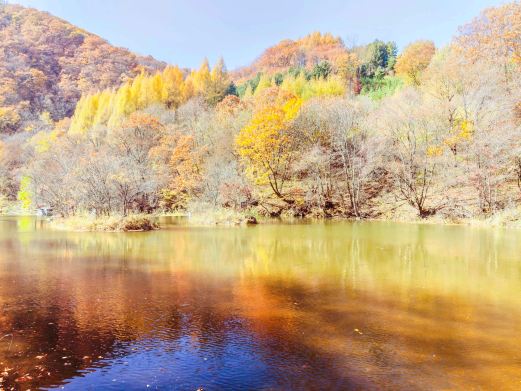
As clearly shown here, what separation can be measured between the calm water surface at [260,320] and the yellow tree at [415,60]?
45.5 m

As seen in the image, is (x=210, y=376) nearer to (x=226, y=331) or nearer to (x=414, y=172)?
(x=226, y=331)

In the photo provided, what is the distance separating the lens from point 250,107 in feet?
146

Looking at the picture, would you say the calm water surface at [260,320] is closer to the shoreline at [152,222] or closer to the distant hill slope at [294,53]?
the shoreline at [152,222]

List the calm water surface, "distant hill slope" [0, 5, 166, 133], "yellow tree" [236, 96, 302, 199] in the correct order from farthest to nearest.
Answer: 1. "distant hill slope" [0, 5, 166, 133]
2. "yellow tree" [236, 96, 302, 199]
3. the calm water surface

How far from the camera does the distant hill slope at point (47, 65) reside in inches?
2963

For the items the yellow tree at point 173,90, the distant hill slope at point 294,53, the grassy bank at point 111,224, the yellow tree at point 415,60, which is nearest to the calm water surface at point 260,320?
the grassy bank at point 111,224

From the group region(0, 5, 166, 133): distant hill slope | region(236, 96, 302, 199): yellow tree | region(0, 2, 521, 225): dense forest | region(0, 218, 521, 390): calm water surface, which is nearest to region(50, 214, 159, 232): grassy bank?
region(0, 2, 521, 225): dense forest

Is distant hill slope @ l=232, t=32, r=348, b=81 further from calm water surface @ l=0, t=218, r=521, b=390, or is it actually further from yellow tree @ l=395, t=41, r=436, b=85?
calm water surface @ l=0, t=218, r=521, b=390

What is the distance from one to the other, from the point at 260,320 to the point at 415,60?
57984 millimetres

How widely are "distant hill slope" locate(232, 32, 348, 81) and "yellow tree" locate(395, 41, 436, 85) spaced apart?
2865 cm

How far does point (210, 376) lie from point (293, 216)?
3038cm

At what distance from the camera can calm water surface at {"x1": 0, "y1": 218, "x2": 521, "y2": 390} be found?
18.2 feet

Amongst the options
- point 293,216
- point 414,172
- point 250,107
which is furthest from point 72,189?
point 414,172

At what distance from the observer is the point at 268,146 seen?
3650 cm
